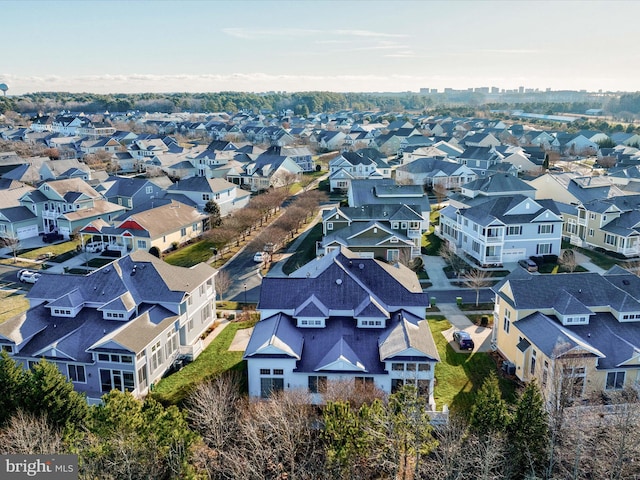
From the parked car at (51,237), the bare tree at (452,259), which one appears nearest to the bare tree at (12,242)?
the parked car at (51,237)

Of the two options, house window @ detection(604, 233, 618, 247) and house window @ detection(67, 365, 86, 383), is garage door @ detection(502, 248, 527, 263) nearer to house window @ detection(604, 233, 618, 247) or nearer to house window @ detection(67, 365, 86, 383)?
house window @ detection(604, 233, 618, 247)

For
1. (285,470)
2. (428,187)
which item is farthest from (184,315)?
(428,187)

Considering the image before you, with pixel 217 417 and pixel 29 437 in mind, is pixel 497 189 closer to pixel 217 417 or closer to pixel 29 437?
pixel 217 417

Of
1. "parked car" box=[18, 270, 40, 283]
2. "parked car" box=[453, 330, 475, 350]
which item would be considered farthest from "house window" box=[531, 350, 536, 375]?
"parked car" box=[18, 270, 40, 283]

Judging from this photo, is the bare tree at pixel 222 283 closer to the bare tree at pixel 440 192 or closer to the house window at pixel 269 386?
the house window at pixel 269 386

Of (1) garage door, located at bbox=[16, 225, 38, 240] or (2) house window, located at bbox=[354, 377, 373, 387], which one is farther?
(1) garage door, located at bbox=[16, 225, 38, 240]
